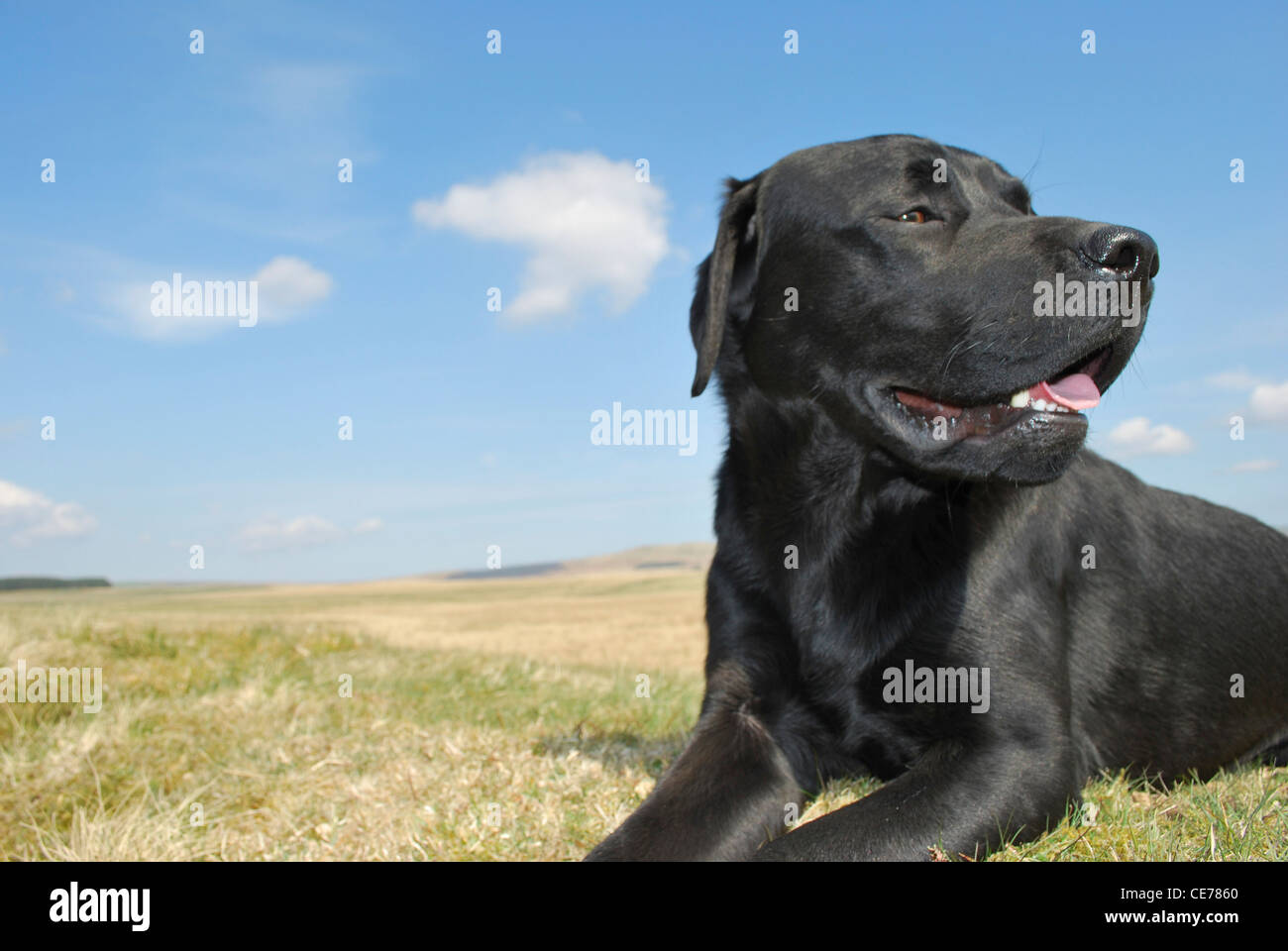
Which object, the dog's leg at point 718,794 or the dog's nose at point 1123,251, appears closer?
the dog's nose at point 1123,251

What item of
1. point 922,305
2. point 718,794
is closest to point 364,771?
point 718,794

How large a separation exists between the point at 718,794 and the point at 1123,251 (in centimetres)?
207

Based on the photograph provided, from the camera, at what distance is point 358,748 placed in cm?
486

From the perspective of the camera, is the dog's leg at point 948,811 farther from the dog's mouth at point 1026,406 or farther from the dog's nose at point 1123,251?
the dog's nose at point 1123,251

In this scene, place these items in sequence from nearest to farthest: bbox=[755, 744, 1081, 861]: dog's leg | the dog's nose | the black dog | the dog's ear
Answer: bbox=[755, 744, 1081, 861]: dog's leg < the dog's nose < the black dog < the dog's ear

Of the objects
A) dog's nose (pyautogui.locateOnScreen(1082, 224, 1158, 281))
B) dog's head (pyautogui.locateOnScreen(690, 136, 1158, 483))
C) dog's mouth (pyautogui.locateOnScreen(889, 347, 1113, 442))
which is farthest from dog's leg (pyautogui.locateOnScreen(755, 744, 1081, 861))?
dog's nose (pyautogui.locateOnScreen(1082, 224, 1158, 281))

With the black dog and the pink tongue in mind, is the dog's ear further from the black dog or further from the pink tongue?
the pink tongue

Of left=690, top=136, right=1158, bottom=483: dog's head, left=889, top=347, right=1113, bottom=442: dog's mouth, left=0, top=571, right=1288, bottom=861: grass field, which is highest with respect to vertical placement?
left=690, top=136, right=1158, bottom=483: dog's head

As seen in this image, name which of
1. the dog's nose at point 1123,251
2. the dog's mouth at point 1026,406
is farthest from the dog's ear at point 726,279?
the dog's nose at point 1123,251

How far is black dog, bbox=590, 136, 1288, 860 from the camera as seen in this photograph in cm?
290

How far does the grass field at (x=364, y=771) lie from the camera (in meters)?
3.25

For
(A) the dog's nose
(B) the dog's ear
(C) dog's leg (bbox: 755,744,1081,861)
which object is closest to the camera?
(C) dog's leg (bbox: 755,744,1081,861)

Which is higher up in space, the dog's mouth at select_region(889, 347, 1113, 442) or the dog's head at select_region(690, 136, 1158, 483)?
the dog's head at select_region(690, 136, 1158, 483)
